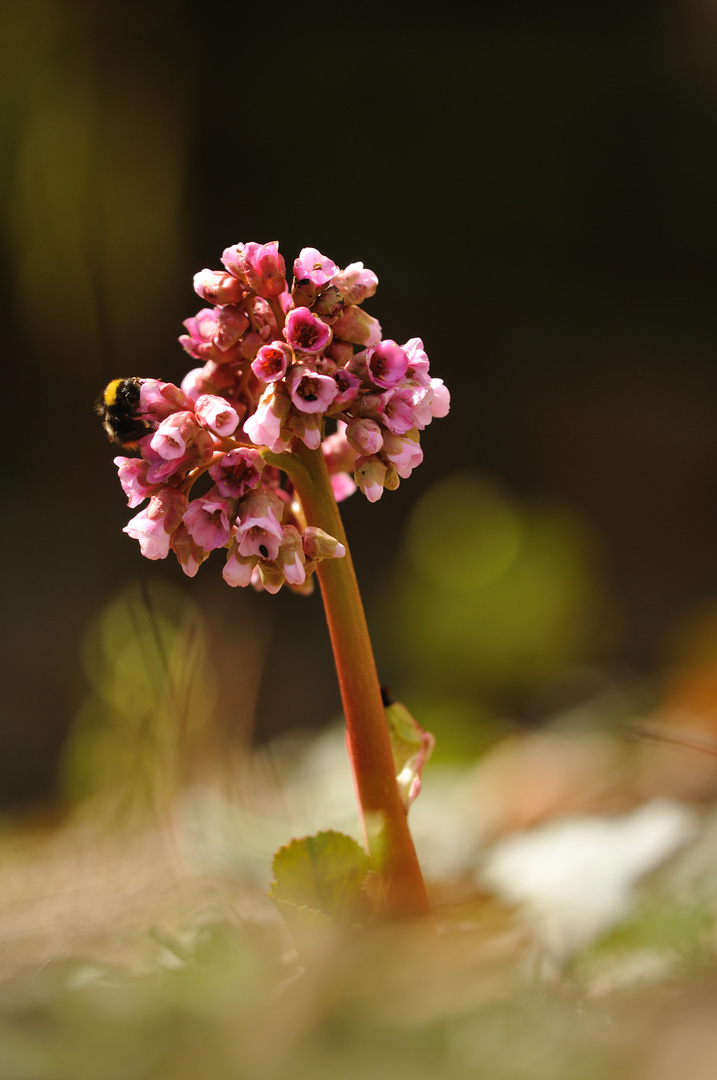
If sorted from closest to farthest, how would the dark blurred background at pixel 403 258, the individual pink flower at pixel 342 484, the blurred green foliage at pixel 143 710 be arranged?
the individual pink flower at pixel 342 484
the blurred green foliage at pixel 143 710
the dark blurred background at pixel 403 258

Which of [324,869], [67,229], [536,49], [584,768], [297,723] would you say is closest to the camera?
[324,869]

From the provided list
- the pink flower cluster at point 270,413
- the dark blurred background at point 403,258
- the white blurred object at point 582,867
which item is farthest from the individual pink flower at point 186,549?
the dark blurred background at point 403,258

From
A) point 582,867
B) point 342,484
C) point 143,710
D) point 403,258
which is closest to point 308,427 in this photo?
point 342,484

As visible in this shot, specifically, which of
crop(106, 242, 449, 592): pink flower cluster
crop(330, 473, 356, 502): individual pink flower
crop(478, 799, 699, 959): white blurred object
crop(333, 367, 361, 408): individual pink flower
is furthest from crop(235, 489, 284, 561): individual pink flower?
crop(478, 799, 699, 959): white blurred object

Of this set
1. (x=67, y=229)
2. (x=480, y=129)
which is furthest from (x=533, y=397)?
(x=67, y=229)

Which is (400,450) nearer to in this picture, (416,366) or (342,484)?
(416,366)

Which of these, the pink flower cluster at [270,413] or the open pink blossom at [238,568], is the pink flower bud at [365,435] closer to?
the pink flower cluster at [270,413]

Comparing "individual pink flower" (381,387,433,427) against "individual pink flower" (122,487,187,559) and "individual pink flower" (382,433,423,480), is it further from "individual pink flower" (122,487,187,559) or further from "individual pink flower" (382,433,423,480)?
"individual pink flower" (122,487,187,559)

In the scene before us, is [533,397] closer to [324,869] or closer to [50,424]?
[50,424]
